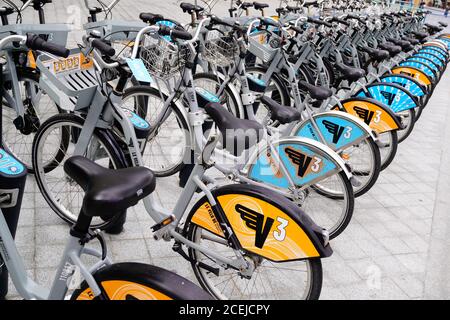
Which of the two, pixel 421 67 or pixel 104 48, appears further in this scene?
pixel 421 67

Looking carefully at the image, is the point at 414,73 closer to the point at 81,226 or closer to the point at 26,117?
the point at 26,117

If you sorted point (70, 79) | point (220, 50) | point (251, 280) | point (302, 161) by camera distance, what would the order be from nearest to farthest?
1. point (70, 79)
2. point (251, 280)
3. point (302, 161)
4. point (220, 50)

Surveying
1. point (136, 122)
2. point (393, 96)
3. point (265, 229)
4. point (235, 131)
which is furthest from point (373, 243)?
point (136, 122)

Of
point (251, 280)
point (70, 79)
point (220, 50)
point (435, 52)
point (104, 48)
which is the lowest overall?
point (251, 280)

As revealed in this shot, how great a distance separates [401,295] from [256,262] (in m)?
1.26

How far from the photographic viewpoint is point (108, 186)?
141 centimetres

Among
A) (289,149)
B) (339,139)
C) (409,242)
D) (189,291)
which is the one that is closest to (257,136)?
(289,149)

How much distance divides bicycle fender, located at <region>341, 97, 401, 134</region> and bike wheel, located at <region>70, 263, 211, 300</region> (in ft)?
9.89

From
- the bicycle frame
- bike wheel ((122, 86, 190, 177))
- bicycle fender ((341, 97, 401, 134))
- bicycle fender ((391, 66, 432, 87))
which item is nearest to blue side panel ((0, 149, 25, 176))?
the bicycle frame

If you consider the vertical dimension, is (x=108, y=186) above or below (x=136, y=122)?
above

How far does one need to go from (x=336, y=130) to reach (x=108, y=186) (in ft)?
8.22

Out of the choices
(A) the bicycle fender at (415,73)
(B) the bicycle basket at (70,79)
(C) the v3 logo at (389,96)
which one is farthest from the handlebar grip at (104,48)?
(A) the bicycle fender at (415,73)

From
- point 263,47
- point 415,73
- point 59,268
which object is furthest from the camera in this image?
point 415,73

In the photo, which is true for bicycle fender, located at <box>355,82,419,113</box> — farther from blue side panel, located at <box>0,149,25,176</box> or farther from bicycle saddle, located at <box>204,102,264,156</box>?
blue side panel, located at <box>0,149,25,176</box>
